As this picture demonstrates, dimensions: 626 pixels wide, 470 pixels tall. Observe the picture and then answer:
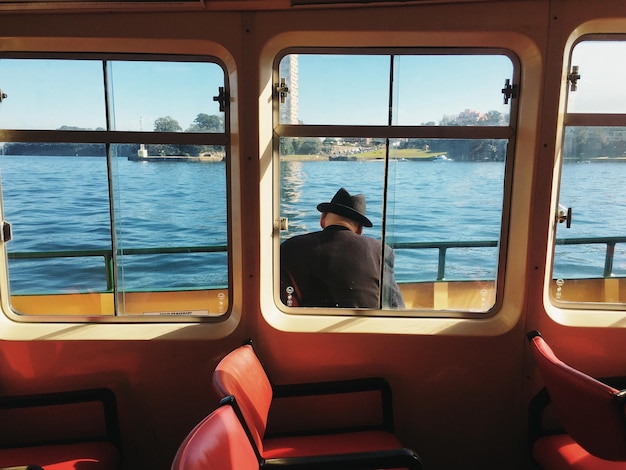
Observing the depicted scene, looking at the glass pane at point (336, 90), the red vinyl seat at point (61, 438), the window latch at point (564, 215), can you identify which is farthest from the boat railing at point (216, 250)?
the glass pane at point (336, 90)

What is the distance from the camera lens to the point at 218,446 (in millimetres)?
1394

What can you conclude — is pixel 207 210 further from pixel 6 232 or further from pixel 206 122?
pixel 6 232

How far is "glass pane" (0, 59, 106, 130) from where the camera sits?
220 cm

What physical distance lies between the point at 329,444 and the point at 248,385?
53 cm

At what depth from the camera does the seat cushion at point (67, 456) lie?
6.36ft

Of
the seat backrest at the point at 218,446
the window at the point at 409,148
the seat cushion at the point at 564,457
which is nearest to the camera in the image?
the seat backrest at the point at 218,446

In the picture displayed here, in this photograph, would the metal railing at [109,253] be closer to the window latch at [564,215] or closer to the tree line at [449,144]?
the tree line at [449,144]

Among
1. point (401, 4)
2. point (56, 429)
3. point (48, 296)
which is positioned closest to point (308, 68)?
point (401, 4)

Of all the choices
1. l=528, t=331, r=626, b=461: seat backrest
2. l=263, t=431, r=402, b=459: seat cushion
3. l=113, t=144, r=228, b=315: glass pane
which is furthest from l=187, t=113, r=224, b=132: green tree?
l=528, t=331, r=626, b=461: seat backrest

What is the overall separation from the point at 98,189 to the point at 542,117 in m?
2.25

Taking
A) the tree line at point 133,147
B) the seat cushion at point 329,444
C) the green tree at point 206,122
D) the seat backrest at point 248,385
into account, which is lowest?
the seat cushion at point 329,444

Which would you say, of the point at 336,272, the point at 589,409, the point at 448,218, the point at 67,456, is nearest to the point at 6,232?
the point at 67,456

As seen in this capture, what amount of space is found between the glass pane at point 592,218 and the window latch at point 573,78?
20cm

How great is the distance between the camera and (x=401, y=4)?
2.01 meters
